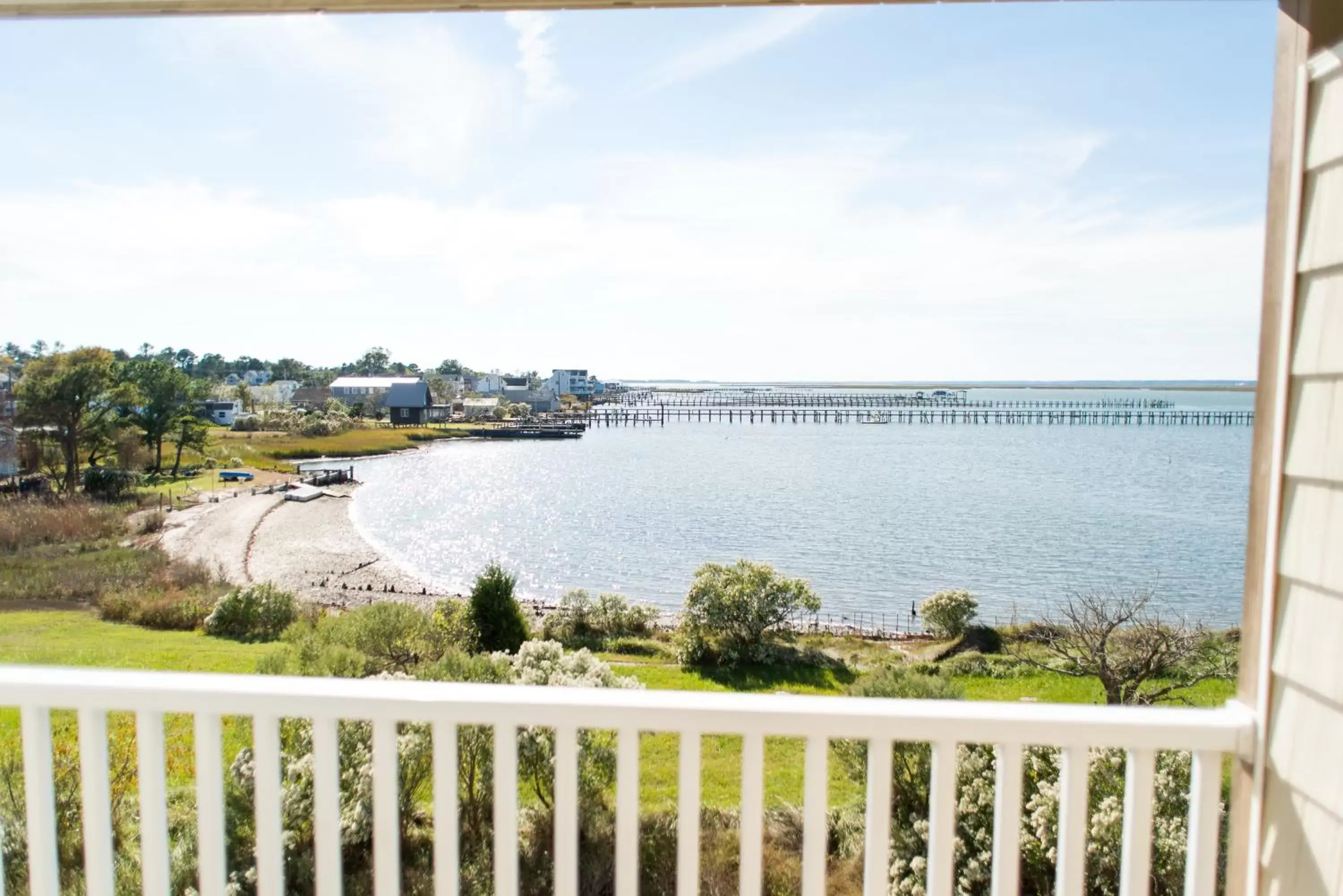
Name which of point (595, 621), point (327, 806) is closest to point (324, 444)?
point (595, 621)

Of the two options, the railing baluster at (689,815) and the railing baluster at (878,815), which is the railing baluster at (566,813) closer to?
the railing baluster at (689,815)

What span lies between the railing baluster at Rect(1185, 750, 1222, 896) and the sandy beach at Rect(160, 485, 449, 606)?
106 inches

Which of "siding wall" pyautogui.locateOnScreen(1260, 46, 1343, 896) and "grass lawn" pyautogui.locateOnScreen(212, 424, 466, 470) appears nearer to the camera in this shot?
"siding wall" pyautogui.locateOnScreen(1260, 46, 1343, 896)

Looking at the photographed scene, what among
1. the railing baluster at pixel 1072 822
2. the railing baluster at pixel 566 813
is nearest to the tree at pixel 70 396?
the railing baluster at pixel 566 813

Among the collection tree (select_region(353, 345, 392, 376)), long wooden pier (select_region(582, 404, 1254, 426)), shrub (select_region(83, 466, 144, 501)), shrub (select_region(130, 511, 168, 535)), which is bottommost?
shrub (select_region(130, 511, 168, 535))

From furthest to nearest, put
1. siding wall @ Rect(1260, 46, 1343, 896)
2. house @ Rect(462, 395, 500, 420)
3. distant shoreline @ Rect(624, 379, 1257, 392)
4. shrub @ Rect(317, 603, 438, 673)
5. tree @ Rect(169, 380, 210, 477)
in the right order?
house @ Rect(462, 395, 500, 420)
shrub @ Rect(317, 603, 438, 673)
tree @ Rect(169, 380, 210, 477)
distant shoreline @ Rect(624, 379, 1257, 392)
siding wall @ Rect(1260, 46, 1343, 896)

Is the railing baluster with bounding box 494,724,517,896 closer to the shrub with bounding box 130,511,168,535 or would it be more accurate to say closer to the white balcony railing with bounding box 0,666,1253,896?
the white balcony railing with bounding box 0,666,1253,896

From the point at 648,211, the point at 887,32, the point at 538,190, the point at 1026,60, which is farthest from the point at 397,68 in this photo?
the point at 1026,60

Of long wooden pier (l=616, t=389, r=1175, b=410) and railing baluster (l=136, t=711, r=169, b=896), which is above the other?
long wooden pier (l=616, t=389, r=1175, b=410)

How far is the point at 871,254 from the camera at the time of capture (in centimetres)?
306

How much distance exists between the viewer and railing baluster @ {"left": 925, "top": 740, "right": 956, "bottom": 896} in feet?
3.74

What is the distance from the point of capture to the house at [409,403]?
3373mm

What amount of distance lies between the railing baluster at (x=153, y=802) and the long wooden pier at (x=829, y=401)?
9.04ft

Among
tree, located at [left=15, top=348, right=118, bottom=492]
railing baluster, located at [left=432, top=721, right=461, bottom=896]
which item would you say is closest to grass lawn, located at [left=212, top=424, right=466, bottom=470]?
tree, located at [left=15, top=348, right=118, bottom=492]
